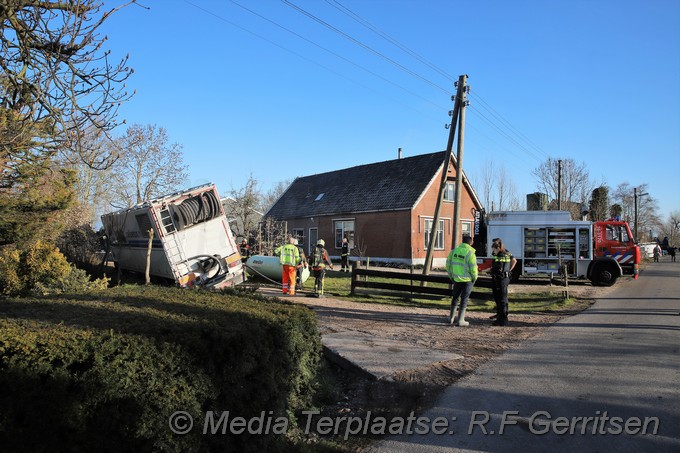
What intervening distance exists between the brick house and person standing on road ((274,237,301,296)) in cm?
1308

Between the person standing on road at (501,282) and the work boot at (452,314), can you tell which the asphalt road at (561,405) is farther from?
the work boot at (452,314)

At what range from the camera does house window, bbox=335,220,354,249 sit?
98.9 feet

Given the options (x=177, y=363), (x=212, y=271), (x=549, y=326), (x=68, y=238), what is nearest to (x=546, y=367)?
(x=549, y=326)

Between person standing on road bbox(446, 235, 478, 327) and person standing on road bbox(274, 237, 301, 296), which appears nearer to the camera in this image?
person standing on road bbox(446, 235, 478, 327)

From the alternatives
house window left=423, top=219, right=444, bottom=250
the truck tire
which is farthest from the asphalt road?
house window left=423, top=219, right=444, bottom=250

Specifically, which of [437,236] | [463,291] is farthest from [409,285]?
[437,236]

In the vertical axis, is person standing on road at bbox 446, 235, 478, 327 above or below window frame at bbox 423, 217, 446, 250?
below

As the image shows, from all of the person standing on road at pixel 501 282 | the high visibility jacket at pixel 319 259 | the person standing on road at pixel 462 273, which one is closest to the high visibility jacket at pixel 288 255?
the high visibility jacket at pixel 319 259

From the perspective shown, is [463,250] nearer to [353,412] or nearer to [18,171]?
[353,412]

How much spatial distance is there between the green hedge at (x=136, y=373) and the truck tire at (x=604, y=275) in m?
17.8

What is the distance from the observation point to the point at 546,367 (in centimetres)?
600

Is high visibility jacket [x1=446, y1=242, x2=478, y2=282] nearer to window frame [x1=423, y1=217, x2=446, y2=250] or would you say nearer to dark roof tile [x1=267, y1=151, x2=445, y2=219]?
dark roof tile [x1=267, y1=151, x2=445, y2=219]

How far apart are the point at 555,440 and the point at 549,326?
582 centimetres

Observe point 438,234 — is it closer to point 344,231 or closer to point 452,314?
point 344,231
